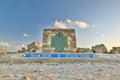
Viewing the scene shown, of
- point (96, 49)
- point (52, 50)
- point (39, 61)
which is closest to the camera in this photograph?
point (39, 61)

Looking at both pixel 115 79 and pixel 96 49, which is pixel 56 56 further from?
pixel 115 79

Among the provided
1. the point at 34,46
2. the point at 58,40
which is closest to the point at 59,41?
the point at 58,40

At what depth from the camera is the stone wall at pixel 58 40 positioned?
24734 mm

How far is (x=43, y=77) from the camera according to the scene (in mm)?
9750

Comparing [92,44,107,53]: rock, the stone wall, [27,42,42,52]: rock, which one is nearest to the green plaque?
the stone wall

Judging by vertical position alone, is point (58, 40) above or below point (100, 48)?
above

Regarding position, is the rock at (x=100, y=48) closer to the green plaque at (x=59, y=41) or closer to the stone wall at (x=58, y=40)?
the stone wall at (x=58, y=40)

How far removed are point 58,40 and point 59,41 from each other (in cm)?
17

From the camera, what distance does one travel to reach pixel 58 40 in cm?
2475

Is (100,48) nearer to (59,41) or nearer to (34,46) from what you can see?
(59,41)

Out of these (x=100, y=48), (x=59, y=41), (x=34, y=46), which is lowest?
(x=100, y=48)

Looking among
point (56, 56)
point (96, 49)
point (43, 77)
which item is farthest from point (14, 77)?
point (96, 49)

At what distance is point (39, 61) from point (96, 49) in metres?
10.7

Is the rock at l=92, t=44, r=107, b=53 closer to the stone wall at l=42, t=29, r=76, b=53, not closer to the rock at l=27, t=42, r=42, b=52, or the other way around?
the stone wall at l=42, t=29, r=76, b=53
